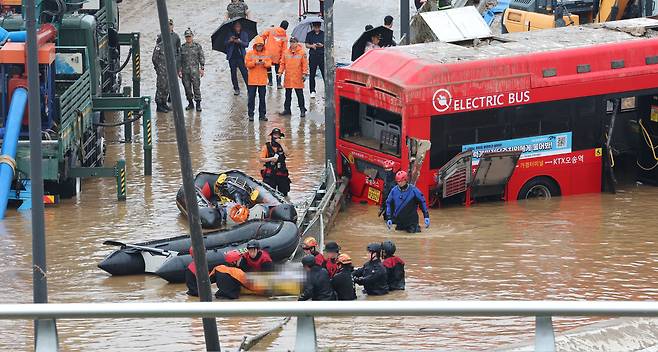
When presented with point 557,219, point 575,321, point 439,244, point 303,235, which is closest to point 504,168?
point 557,219

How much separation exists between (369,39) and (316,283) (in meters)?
13.4

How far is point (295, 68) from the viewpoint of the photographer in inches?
1139

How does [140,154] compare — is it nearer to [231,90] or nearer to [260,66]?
[260,66]

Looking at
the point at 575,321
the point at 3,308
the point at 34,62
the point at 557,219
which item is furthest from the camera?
the point at 557,219

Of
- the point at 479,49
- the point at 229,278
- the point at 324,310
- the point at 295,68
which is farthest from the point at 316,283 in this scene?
the point at 295,68

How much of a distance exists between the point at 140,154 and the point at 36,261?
1442 cm

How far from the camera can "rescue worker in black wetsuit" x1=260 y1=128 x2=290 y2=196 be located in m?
22.4

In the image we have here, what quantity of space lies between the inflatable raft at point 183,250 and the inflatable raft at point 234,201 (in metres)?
1.64

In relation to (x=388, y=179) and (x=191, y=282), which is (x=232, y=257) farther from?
(x=388, y=179)

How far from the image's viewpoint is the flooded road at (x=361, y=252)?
15523mm


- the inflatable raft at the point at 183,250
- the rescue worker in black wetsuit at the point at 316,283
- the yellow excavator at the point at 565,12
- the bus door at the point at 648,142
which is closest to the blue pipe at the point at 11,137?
the inflatable raft at the point at 183,250

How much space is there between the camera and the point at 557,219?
22141 millimetres

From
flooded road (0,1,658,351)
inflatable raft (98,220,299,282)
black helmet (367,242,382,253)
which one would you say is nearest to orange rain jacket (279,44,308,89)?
flooded road (0,1,658,351)

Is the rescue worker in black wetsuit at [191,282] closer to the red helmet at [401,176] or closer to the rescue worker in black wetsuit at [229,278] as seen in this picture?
the rescue worker in black wetsuit at [229,278]
